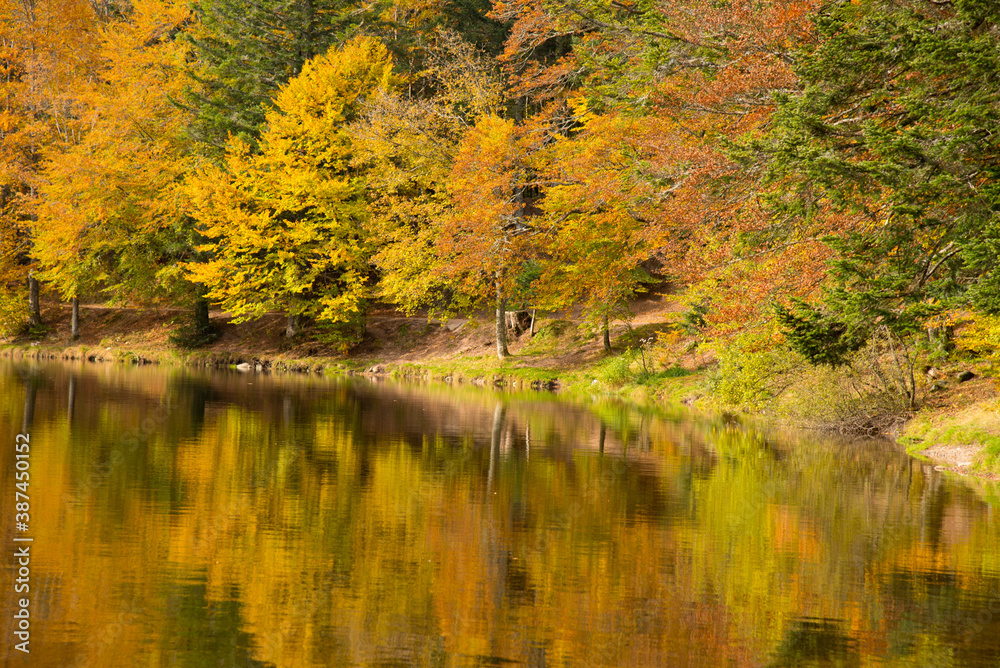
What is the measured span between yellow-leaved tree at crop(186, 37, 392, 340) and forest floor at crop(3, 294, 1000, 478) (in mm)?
1812

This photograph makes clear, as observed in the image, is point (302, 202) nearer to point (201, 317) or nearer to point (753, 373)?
point (201, 317)

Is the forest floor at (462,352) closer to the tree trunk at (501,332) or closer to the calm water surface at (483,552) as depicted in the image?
the tree trunk at (501,332)

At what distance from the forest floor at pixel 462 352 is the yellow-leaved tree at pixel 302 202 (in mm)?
1812

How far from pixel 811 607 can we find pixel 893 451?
10.9 metres

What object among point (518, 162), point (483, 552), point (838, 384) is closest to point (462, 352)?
point (518, 162)

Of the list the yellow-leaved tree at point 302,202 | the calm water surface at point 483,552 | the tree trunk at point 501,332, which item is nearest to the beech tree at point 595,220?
the tree trunk at point 501,332

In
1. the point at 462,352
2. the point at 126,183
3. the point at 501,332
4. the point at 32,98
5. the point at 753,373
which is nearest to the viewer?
the point at 753,373

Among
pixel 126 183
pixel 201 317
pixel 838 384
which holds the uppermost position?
pixel 126 183

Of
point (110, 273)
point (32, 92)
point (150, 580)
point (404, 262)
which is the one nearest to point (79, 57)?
point (32, 92)

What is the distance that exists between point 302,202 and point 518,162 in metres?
9.39

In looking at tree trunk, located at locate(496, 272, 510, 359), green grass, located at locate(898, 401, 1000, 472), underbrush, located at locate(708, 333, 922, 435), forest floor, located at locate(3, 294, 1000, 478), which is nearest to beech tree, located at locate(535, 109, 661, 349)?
forest floor, located at locate(3, 294, 1000, 478)

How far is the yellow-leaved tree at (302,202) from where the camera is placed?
114ft

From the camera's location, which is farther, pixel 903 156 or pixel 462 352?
pixel 462 352

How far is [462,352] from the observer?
3438 centimetres
